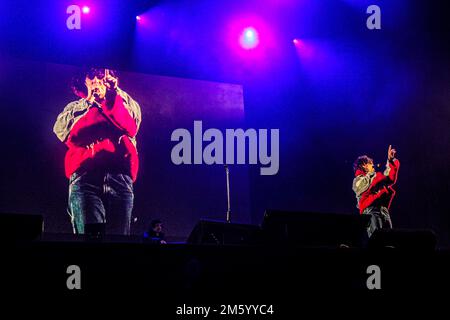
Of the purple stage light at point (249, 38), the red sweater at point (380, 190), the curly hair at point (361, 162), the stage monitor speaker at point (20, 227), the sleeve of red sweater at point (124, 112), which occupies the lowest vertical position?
the stage monitor speaker at point (20, 227)

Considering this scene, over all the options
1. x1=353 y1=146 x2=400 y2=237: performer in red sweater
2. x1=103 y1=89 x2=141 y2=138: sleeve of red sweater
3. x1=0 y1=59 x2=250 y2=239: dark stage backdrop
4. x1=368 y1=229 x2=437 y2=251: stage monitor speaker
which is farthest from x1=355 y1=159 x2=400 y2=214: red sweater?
x1=368 y1=229 x2=437 y2=251: stage monitor speaker

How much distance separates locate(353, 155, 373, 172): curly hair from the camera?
8.74m

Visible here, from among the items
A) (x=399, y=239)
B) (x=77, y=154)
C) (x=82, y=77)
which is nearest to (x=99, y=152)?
(x=77, y=154)

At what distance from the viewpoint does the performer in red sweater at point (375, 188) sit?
28.5 feet

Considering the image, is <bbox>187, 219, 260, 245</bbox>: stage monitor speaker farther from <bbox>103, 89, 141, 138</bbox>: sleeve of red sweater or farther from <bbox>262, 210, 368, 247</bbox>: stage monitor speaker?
<bbox>103, 89, 141, 138</bbox>: sleeve of red sweater

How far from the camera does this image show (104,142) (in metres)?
7.84

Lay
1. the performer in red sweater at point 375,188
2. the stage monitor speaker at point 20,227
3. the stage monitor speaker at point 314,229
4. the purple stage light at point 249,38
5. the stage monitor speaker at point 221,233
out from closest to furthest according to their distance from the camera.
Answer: the stage monitor speaker at point 20,227 → the stage monitor speaker at point 314,229 → the stage monitor speaker at point 221,233 → the performer in red sweater at point 375,188 → the purple stage light at point 249,38

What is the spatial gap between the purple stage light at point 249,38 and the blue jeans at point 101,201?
2876 mm

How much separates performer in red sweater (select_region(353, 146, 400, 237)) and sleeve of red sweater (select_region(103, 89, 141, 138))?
3.45 meters

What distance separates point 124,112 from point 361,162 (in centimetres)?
371

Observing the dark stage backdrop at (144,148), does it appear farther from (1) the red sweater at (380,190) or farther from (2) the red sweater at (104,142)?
(1) the red sweater at (380,190)

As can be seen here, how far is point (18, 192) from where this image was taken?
295 inches

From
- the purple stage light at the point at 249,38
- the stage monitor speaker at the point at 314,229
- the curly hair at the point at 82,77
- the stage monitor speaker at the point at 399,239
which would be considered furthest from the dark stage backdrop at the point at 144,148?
the stage monitor speaker at the point at 399,239

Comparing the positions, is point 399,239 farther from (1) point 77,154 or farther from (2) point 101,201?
(1) point 77,154
